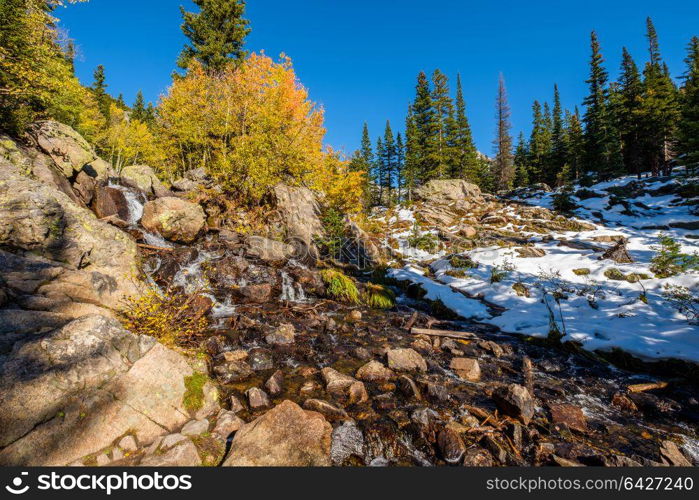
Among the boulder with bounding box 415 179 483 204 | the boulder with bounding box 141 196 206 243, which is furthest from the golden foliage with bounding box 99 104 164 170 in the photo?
the boulder with bounding box 415 179 483 204

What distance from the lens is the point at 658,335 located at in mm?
7578

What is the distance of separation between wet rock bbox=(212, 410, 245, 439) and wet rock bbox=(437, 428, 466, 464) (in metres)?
3.15

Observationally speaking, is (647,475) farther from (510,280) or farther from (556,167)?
(556,167)

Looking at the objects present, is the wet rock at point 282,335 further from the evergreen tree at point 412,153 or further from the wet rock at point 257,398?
the evergreen tree at point 412,153

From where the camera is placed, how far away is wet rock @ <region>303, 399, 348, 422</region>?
471cm

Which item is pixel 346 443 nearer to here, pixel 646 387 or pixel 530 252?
pixel 646 387

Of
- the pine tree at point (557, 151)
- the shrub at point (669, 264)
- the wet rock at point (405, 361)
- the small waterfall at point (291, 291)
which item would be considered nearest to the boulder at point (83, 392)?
the wet rock at point (405, 361)

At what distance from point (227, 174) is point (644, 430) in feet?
66.1

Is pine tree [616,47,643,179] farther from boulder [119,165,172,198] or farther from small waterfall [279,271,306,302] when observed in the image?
boulder [119,165,172,198]

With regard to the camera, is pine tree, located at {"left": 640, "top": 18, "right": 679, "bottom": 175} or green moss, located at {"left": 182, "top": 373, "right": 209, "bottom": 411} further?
pine tree, located at {"left": 640, "top": 18, "right": 679, "bottom": 175}

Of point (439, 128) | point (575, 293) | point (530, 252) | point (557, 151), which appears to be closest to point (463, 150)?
point (439, 128)

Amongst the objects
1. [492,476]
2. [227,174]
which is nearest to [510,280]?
[492,476]

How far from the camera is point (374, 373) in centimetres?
614

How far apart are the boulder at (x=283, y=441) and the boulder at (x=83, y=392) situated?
1.11 meters
